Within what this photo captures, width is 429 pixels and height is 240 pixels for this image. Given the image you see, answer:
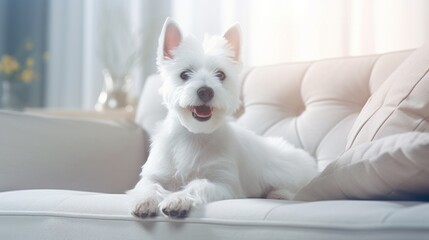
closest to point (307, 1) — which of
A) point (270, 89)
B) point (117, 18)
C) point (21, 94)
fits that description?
point (270, 89)

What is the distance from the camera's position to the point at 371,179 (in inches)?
50.3

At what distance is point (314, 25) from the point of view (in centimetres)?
297

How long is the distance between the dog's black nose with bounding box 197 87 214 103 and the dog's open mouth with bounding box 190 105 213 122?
0.03m

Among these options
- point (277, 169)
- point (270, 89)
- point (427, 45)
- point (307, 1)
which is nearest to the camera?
point (427, 45)

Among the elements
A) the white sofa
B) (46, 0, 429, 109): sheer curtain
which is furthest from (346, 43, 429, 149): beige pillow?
(46, 0, 429, 109): sheer curtain

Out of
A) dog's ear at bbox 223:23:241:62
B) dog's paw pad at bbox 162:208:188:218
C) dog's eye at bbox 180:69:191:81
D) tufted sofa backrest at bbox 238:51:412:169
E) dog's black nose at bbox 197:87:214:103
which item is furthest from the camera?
tufted sofa backrest at bbox 238:51:412:169

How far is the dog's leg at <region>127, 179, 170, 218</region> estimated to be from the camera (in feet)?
4.56

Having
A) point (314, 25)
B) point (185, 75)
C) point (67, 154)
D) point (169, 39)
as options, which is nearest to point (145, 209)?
point (185, 75)

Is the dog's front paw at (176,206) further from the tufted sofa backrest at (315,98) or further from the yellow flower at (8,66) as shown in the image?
the yellow flower at (8,66)

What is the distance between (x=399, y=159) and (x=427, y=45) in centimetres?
48

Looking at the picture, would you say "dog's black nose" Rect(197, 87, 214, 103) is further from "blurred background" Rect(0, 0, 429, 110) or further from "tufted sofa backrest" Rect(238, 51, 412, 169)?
"blurred background" Rect(0, 0, 429, 110)

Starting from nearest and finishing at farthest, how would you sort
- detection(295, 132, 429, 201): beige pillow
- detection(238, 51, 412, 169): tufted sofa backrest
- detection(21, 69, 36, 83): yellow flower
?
detection(295, 132, 429, 201): beige pillow < detection(238, 51, 412, 169): tufted sofa backrest < detection(21, 69, 36, 83): yellow flower

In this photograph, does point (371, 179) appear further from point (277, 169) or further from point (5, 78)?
point (5, 78)

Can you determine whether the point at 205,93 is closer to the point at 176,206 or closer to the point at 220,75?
the point at 220,75
